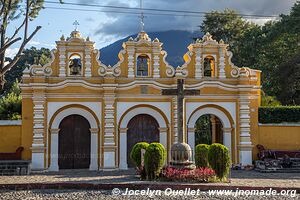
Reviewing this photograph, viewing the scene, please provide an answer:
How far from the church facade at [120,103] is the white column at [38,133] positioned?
0.04 metres

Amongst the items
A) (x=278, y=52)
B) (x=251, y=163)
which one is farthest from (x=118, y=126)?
(x=278, y=52)

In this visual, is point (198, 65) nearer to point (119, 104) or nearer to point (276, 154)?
point (119, 104)

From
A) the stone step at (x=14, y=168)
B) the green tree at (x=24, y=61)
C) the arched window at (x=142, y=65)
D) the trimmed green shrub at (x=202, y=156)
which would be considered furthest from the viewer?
the green tree at (x=24, y=61)

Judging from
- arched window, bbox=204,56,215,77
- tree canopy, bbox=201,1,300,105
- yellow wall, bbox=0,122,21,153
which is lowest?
yellow wall, bbox=0,122,21,153

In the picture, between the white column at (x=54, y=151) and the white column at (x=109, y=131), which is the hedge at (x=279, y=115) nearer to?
the white column at (x=109, y=131)

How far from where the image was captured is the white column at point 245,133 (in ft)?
65.3

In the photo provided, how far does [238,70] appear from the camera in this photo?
66.5 ft

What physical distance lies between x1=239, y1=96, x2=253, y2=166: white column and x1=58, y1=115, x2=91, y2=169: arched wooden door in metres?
6.69

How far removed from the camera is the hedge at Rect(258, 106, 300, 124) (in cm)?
2189

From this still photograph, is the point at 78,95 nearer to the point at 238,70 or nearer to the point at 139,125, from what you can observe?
the point at 139,125

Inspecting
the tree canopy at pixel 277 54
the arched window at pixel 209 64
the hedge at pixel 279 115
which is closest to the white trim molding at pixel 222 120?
the arched window at pixel 209 64

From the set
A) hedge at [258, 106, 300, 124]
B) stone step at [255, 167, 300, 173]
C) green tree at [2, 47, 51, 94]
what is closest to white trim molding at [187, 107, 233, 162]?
stone step at [255, 167, 300, 173]

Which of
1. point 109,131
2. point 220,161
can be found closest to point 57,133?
point 109,131

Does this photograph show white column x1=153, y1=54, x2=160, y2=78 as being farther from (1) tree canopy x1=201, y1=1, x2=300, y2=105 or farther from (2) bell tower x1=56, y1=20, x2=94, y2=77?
(1) tree canopy x1=201, y1=1, x2=300, y2=105
